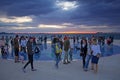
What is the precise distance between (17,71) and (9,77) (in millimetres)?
1498

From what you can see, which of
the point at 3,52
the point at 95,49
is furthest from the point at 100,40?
the point at 95,49

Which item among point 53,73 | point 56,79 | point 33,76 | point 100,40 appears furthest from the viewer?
point 100,40

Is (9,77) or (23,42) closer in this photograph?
(9,77)

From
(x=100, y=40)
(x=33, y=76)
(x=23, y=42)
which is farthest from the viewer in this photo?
(x=100, y=40)

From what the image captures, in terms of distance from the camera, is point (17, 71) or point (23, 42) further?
point (23, 42)

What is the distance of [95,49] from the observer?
1165cm

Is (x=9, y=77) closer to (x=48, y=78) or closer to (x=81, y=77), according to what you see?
(x=48, y=78)

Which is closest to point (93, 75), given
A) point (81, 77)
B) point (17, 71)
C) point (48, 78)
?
point (81, 77)

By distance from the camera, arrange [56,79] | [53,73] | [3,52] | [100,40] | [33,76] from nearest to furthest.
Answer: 1. [56,79]
2. [33,76]
3. [53,73]
4. [3,52]
5. [100,40]

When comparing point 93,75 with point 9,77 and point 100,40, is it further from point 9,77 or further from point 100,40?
point 100,40

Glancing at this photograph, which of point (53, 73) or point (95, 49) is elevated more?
point (95, 49)

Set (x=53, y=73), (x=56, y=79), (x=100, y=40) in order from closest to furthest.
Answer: (x=56, y=79), (x=53, y=73), (x=100, y=40)

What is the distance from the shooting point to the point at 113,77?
424 inches

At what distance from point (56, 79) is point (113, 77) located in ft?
9.75
